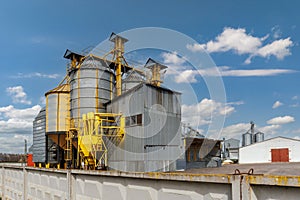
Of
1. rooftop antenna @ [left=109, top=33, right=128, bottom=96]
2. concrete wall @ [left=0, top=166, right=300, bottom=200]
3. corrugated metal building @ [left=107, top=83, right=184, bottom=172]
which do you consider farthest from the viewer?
rooftop antenna @ [left=109, top=33, right=128, bottom=96]

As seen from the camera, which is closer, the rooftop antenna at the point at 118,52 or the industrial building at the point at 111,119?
the industrial building at the point at 111,119

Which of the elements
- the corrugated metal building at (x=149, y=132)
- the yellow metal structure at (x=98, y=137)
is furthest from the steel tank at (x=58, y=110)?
the corrugated metal building at (x=149, y=132)

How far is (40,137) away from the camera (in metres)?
28.0

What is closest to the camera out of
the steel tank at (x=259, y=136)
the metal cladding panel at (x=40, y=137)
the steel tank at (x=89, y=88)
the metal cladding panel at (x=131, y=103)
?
the metal cladding panel at (x=131, y=103)

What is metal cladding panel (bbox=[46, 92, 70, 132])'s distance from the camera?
23.5 metres

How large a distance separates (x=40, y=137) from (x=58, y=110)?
5.91 m

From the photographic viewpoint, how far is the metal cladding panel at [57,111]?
2350 cm

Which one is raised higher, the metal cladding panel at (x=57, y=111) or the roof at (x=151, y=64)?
the roof at (x=151, y=64)

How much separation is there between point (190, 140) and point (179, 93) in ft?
15.1

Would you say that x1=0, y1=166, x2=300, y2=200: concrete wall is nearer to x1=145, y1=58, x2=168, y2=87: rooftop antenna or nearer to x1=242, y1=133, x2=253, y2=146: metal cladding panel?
x1=145, y1=58, x2=168, y2=87: rooftop antenna

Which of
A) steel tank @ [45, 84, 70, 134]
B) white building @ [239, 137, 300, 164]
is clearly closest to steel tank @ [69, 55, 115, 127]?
steel tank @ [45, 84, 70, 134]

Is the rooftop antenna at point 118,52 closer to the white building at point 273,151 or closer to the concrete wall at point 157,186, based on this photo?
the concrete wall at point 157,186

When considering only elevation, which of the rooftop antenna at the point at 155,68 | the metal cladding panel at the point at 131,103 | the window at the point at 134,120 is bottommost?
the window at the point at 134,120

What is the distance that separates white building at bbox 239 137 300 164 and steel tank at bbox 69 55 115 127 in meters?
21.2
